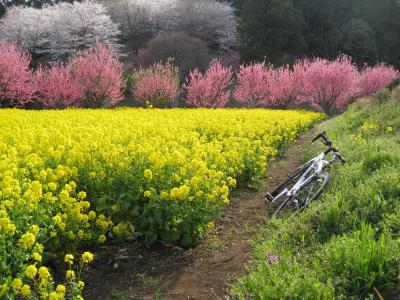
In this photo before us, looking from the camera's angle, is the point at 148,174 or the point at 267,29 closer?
the point at 148,174

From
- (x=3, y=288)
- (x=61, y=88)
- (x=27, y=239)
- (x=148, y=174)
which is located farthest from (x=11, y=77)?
(x=3, y=288)

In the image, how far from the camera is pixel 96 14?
4878 cm

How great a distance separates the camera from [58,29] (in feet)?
156

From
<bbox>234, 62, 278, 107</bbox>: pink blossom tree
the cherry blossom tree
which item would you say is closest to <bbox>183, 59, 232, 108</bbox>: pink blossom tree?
<bbox>234, 62, 278, 107</bbox>: pink blossom tree

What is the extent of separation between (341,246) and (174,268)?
2280 mm

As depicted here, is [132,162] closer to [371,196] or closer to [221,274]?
[221,274]

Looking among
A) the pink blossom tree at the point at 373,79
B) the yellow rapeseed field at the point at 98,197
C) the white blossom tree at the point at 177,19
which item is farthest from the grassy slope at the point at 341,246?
the white blossom tree at the point at 177,19

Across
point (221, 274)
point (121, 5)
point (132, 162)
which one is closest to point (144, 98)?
point (132, 162)

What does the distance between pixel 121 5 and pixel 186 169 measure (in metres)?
54.5

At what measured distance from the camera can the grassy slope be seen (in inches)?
148

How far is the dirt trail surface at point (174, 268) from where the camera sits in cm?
490

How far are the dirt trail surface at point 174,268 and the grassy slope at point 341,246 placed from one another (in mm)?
382

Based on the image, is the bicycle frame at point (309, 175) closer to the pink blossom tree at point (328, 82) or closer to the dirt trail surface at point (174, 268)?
the dirt trail surface at point (174, 268)

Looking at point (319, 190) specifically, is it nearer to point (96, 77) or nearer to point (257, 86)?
point (96, 77)
